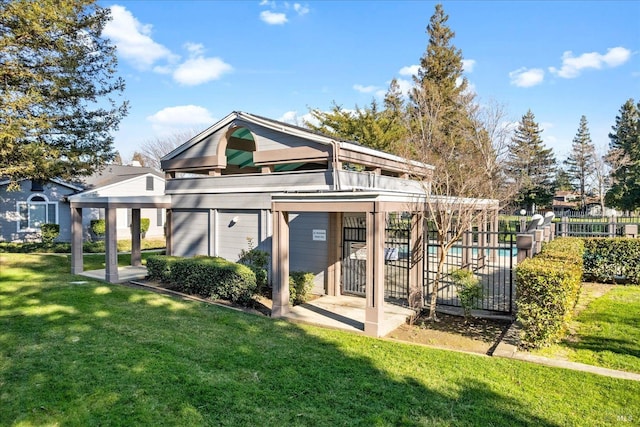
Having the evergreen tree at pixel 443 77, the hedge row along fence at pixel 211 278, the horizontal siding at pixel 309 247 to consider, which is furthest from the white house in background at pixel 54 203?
the evergreen tree at pixel 443 77

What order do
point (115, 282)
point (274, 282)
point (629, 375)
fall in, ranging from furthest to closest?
point (115, 282), point (274, 282), point (629, 375)

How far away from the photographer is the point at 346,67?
28.7 metres

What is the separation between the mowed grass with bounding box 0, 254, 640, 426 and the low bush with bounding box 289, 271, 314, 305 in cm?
180

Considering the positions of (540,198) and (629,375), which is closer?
(629,375)

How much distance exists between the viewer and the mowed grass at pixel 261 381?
411 cm

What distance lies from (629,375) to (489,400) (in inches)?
86.7

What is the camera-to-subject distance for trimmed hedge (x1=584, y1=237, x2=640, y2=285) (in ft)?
35.3

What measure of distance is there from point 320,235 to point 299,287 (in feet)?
5.66

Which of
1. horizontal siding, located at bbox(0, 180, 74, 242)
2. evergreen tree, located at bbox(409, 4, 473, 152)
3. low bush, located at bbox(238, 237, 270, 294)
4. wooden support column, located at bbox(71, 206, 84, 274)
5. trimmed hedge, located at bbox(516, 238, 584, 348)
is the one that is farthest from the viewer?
evergreen tree, located at bbox(409, 4, 473, 152)

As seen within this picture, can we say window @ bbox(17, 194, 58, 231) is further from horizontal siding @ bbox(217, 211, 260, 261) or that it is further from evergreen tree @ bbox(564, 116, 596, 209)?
evergreen tree @ bbox(564, 116, 596, 209)

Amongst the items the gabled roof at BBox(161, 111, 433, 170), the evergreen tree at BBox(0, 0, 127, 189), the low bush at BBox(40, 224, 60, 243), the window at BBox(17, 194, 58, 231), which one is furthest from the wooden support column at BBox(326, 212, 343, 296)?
the window at BBox(17, 194, 58, 231)

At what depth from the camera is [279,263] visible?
8617mm

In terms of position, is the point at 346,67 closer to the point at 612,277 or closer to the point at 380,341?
the point at 612,277

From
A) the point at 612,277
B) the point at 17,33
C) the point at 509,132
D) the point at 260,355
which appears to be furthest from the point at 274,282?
the point at 509,132
